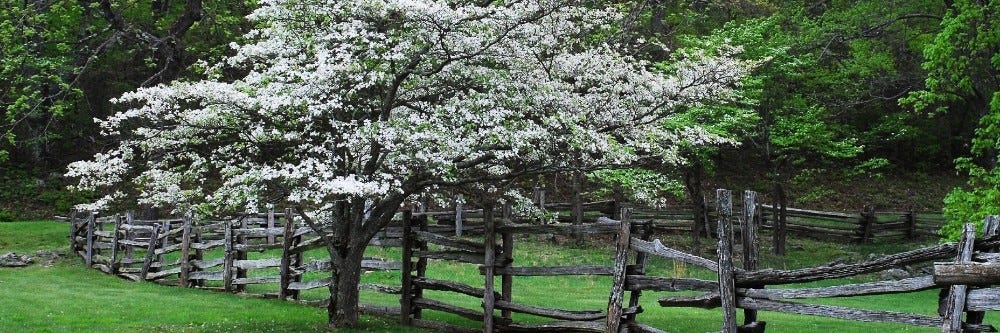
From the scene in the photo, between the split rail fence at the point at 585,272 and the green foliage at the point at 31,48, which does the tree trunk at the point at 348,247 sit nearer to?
the split rail fence at the point at 585,272

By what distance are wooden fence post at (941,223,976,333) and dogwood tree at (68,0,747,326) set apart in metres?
4.54

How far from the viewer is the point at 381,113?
11859 millimetres

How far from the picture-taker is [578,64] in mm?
12883

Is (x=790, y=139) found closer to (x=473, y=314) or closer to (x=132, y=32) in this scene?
(x=473, y=314)

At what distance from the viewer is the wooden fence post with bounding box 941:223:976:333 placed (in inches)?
282

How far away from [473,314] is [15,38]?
1699cm

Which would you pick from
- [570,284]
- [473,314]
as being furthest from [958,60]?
[473,314]

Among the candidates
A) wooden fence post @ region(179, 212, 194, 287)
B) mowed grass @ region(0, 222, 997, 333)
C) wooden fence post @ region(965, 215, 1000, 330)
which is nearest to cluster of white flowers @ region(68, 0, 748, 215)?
mowed grass @ region(0, 222, 997, 333)

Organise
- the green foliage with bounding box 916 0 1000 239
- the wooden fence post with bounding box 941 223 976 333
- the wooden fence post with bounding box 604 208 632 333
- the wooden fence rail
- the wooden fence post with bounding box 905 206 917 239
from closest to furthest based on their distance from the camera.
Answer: the wooden fence rail
the wooden fence post with bounding box 941 223 976 333
the wooden fence post with bounding box 604 208 632 333
the green foliage with bounding box 916 0 1000 239
the wooden fence post with bounding box 905 206 917 239

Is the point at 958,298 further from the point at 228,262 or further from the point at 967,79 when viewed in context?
the point at 967,79

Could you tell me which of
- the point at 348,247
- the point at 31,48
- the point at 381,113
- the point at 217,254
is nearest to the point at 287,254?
the point at 348,247

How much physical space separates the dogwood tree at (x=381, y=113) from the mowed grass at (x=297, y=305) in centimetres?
208

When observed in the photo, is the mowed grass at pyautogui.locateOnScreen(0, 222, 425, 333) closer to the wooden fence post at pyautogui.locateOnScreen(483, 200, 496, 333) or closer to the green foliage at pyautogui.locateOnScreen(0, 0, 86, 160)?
the wooden fence post at pyautogui.locateOnScreen(483, 200, 496, 333)

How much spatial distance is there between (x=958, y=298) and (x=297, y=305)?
455 inches
